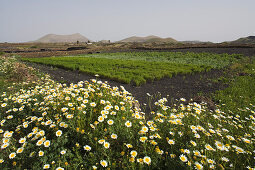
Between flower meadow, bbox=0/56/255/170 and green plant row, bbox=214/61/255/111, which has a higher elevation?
flower meadow, bbox=0/56/255/170

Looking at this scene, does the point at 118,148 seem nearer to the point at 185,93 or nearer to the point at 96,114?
the point at 96,114

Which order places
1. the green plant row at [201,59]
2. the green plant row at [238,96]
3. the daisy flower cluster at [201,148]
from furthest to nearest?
the green plant row at [201,59]
the green plant row at [238,96]
the daisy flower cluster at [201,148]

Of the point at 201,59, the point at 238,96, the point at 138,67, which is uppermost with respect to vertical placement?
the point at 201,59

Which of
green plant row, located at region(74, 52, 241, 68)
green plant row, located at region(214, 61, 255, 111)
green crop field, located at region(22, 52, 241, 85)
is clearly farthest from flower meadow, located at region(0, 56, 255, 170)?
green plant row, located at region(74, 52, 241, 68)

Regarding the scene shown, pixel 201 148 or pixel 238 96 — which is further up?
pixel 201 148

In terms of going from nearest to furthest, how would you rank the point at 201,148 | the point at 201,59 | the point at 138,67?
the point at 201,148 < the point at 138,67 < the point at 201,59

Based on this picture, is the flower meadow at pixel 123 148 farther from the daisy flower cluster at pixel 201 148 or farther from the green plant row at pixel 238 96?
the green plant row at pixel 238 96

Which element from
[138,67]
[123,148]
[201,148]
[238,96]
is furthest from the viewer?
[138,67]

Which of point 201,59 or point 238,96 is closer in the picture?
point 238,96

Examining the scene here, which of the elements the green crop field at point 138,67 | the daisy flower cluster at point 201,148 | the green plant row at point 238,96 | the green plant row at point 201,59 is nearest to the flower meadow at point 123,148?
the daisy flower cluster at point 201,148

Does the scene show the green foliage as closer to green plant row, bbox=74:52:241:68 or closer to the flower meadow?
the flower meadow

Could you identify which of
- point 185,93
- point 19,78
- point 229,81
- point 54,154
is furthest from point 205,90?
point 19,78

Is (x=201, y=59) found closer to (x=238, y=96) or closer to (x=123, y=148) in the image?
(x=238, y=96)

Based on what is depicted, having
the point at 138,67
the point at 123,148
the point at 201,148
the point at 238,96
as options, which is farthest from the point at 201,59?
the point at 123,148
